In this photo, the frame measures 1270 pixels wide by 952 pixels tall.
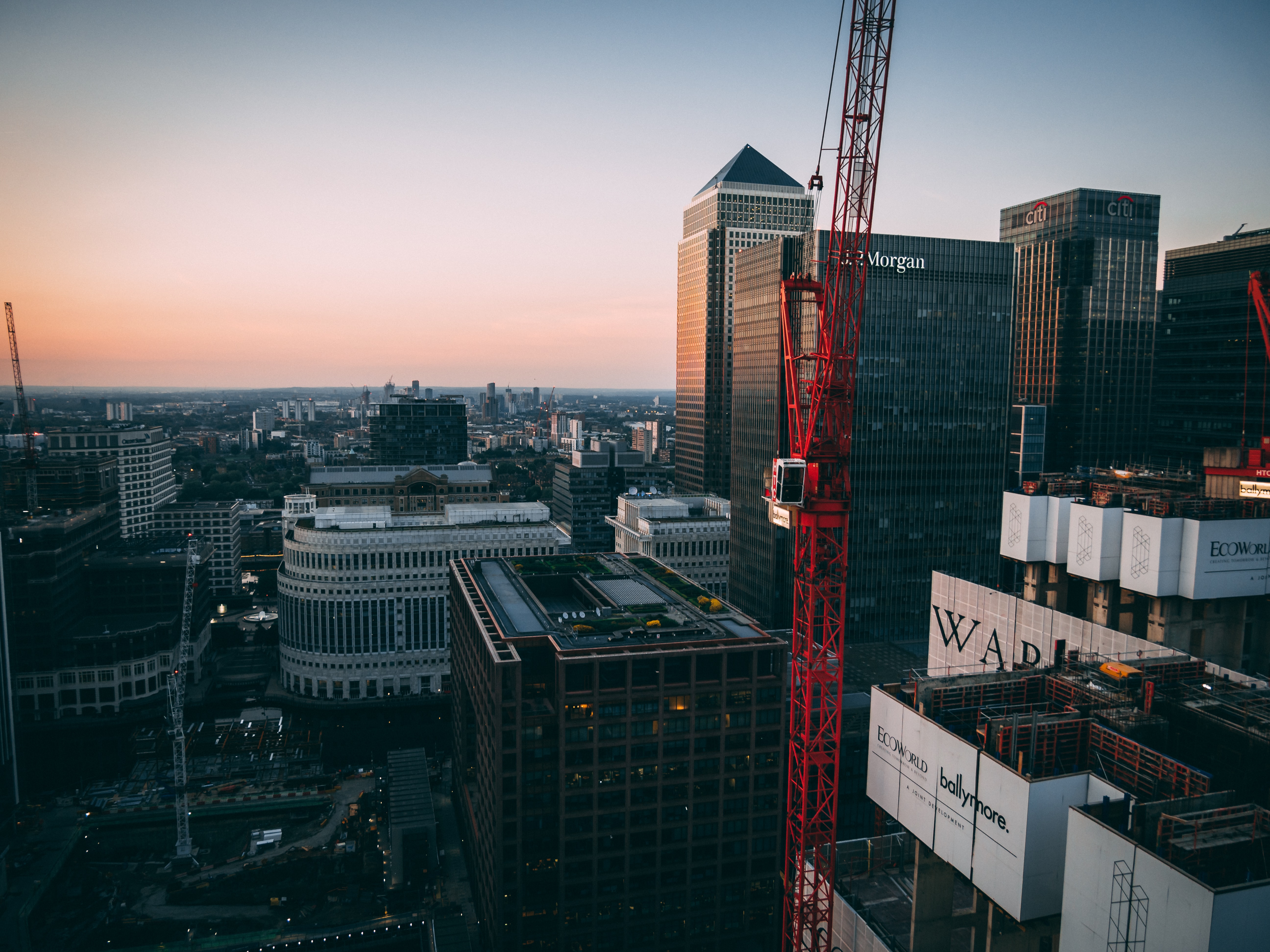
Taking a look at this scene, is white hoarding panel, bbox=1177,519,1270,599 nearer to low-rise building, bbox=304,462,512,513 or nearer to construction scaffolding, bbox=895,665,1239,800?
construction scaffolding, bbox=895,665,1239,800

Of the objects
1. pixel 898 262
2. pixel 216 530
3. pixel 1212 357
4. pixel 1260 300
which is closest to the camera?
pixel 1260 300

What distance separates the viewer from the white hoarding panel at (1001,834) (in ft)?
119

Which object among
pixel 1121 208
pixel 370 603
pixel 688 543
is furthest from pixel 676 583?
pixel 1121 208

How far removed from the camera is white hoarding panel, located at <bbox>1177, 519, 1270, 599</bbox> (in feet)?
208

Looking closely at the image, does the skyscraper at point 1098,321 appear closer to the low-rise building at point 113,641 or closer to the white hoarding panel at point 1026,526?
the white hoarding panel at point 1026,526

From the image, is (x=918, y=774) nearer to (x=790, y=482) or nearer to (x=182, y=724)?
(x=790, y=482)

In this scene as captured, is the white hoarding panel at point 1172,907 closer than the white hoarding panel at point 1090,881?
Yes

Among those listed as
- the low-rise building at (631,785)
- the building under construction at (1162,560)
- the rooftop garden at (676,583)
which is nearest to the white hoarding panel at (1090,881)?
the building under construction at (1162,560)

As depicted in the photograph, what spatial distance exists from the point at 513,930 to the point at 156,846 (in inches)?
2150

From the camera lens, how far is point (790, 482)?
53500 millimetres

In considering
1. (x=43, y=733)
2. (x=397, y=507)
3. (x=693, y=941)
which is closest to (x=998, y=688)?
(x=693, y=941)

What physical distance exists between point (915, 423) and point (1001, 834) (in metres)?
99.5

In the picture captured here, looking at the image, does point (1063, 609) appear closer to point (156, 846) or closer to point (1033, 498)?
point (1033, 498)

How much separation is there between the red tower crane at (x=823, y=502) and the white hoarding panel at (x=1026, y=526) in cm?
2680
